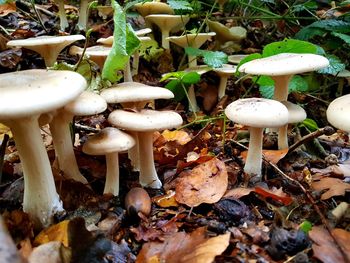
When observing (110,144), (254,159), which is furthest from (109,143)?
(254,159)

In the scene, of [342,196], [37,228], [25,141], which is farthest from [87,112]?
[342,196]

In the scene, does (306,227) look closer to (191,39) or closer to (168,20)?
(191,39)

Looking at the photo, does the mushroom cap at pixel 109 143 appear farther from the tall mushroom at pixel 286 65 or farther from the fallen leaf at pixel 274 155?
the fallen leaf at pixel 274 155

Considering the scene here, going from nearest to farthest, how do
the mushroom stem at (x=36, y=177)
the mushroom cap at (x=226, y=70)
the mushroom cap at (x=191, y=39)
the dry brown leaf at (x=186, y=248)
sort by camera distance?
1. the dry brown leaf at (x=186, y=248)
2. the mushroom stem at (x=36, y=177)
3. the mushroom cap at (x=226, y=70)
4. the mushroom cap at (x=191, y=39)

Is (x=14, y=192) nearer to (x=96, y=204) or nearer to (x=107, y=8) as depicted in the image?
(x=96, y=204)

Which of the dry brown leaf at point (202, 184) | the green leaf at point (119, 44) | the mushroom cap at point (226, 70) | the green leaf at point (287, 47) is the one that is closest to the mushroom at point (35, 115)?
the green leaf at point (119, 44)
